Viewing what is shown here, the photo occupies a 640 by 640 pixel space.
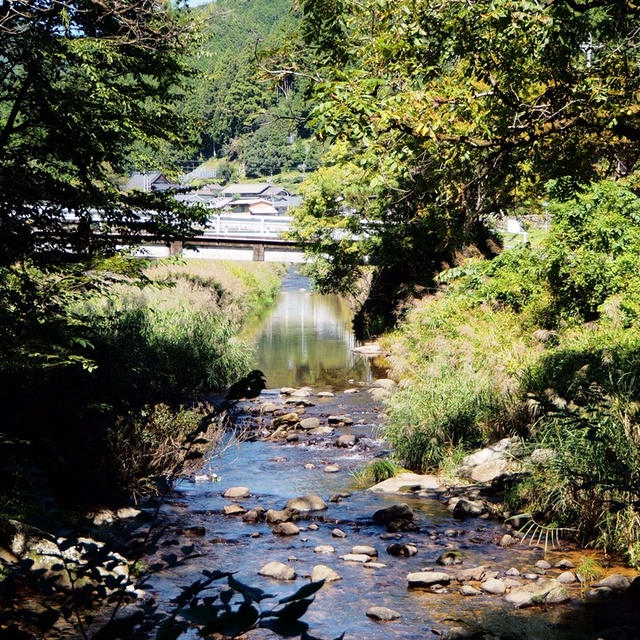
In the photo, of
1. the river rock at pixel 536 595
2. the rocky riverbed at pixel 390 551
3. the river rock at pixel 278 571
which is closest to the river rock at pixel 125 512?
the rocky riverbed at pixel 390 551

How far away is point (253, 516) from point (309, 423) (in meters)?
5.67

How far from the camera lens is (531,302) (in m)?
18.2

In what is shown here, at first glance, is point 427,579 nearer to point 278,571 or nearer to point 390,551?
point 390,551

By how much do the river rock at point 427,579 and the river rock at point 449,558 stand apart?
515 mm

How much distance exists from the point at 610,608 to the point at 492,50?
6.12 meters

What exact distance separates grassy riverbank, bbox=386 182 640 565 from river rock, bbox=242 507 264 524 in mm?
3087

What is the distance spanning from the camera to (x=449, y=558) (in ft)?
30.6

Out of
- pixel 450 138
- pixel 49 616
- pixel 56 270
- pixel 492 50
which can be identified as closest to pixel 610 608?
pixel 450 138

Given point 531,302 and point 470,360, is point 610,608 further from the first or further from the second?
point 531,302

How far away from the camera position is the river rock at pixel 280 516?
35.9ft

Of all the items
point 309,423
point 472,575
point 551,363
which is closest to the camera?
point 472,575

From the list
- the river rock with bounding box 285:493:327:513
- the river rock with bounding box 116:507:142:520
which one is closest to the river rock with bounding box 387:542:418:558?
the river rock with bounding box 285:493:327:513

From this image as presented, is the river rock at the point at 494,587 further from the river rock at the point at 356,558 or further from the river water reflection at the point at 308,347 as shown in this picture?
the river water reflection at the point at 308,347

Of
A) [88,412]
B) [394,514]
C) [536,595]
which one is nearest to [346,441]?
[394,514]
